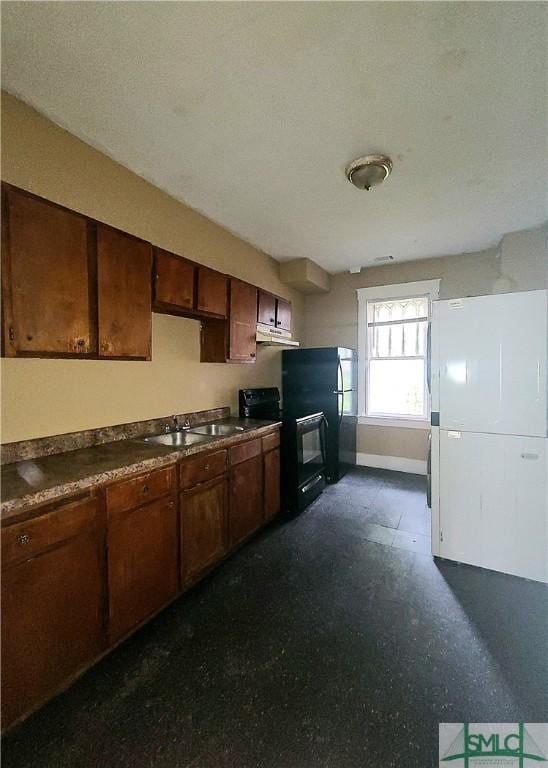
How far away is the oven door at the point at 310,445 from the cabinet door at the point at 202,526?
1.06 m

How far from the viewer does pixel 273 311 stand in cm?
359

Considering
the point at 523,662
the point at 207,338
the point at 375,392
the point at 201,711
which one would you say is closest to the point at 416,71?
the point at 207,338

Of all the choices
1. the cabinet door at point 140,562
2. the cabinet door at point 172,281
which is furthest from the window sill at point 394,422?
the cabinet door at point 140,562

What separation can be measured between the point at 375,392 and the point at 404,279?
1611 mm

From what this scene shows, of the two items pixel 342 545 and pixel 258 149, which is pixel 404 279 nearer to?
pixel 258 149

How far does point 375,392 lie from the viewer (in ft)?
15.2

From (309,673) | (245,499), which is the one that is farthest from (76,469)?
(309,673)

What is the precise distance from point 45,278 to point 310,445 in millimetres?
2732

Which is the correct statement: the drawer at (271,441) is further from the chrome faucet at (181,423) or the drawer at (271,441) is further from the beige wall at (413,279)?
the beige wall at (413,279)

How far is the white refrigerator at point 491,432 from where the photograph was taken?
2111 mm

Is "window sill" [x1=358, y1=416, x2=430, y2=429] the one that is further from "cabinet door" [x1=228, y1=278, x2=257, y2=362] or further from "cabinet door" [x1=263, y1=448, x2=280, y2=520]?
"cabinet door" [x1=228, y1=278, x2=257, y2=362]

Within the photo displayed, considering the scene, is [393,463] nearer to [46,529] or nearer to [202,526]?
[202,526]

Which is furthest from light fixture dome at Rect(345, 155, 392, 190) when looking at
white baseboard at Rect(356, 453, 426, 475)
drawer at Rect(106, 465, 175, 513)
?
white baseboard at Rect(356, 453, 426, 475)

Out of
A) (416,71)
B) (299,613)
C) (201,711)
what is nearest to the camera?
(201,711)
